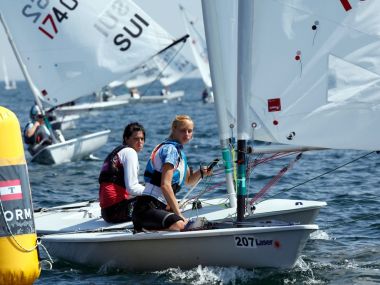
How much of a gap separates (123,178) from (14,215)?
1.98 meters

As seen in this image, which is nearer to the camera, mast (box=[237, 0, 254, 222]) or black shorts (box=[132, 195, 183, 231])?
mast (box=[237, 0, 254, 222])

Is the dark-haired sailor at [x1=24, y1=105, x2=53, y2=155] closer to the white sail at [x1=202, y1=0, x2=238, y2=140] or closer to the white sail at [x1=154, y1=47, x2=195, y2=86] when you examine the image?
the white sail at [x1=202, y1=0, x2=238, y2=140]

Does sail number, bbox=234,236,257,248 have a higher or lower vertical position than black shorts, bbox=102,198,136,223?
lower

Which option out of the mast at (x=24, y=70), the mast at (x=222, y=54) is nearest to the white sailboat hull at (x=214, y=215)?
the mast at (x=222, y=54)

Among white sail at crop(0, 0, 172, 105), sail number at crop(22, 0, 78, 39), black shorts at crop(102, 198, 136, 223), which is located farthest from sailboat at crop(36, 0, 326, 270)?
sail number at crop(22, 0, 78, 39)

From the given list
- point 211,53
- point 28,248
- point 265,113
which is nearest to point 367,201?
point 211,53

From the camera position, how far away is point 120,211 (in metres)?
8.16

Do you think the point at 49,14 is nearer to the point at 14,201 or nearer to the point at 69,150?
the point at 69,150

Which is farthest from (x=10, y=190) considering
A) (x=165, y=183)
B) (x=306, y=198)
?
(x=306, y=198)

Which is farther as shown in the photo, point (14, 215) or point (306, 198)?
point (306, 198)

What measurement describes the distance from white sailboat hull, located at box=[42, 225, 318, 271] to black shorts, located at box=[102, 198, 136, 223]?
47cm

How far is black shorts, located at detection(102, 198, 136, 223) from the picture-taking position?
8.15 metres

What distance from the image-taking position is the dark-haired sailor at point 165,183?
7039 mm

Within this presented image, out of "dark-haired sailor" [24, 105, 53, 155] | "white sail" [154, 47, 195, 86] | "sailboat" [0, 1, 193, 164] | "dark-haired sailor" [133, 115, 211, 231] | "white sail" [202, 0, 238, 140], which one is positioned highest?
"white sail" [154, 47, 195, 86]
